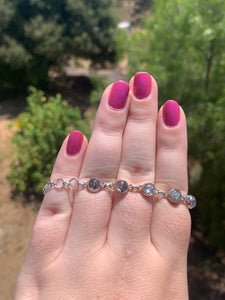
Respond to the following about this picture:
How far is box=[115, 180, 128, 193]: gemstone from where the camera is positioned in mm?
1098

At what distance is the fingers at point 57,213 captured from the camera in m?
1.06

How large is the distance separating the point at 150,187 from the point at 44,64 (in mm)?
7370

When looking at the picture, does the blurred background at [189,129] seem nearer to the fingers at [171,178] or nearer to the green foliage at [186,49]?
the green foliage at [186,49]

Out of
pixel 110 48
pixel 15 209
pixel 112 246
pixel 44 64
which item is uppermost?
pixel 110 48

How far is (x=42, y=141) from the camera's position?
3471 mm

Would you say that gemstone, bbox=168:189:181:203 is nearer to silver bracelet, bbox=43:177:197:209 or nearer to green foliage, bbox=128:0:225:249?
silver bracelet, bbox=43:177:197:209

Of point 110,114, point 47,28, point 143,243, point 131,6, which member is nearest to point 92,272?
point 143,243

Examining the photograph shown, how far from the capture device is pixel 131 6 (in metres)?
17.8

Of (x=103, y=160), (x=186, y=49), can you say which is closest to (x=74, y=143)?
(x=103, y=160)

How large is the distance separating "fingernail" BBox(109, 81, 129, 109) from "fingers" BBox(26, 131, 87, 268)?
0.82 ft

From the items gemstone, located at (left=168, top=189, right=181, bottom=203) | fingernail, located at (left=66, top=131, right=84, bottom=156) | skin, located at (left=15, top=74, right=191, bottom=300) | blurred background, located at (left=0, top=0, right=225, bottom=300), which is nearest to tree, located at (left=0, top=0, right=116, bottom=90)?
blurred background, located at (left=0, top=0, right=225, bottom=300)

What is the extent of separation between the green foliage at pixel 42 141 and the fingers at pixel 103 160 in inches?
87.6

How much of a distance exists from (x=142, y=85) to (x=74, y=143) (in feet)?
1.52

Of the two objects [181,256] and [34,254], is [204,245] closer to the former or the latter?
[181,256]
